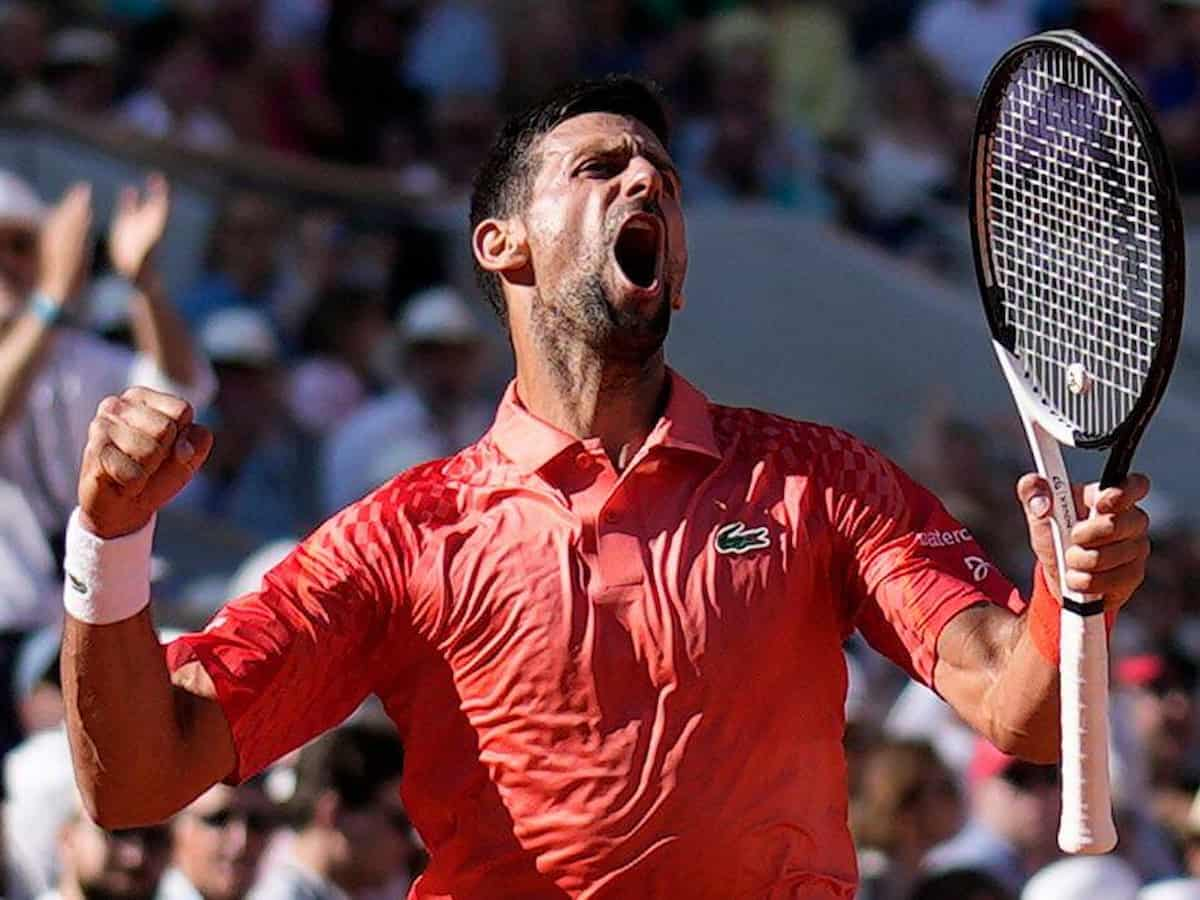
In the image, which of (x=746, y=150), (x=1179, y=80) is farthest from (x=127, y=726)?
(x=1179, y=80)

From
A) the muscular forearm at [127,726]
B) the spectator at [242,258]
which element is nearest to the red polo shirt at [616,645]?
the muscular forearm at [127,726]

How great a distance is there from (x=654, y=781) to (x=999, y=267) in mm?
915

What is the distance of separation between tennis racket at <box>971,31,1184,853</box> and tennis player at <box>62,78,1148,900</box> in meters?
0.12

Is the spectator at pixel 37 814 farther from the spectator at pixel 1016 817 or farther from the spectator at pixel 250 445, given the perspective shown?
the spectator at pixel 250 445

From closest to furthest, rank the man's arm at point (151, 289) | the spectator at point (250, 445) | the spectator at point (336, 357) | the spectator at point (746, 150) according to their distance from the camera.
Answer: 1. the man's arm at point (151, 289)
2. the spectator at point (250, 445)
3. the spectator at point (336, 357)
4. the spectator at point (746, 150)

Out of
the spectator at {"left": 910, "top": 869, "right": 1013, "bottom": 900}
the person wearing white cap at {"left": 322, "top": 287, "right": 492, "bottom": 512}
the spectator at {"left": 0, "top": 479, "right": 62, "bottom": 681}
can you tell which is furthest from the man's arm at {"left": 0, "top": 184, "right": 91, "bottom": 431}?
the spectator at {"left": 910, "top": 869, "right": 1013, "bottom": 900}

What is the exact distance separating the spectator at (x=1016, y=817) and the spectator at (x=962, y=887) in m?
0.75

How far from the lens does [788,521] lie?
4742mm

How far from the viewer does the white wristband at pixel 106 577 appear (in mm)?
4445

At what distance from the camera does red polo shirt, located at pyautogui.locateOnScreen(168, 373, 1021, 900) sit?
15.0 ft

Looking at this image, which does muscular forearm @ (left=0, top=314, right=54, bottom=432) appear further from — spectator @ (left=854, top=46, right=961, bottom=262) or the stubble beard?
spectator @ (left=854, top=46, right=961, bottom=262)

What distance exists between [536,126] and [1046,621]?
1164mm

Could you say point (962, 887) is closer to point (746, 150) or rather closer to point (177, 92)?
point (177, 92)

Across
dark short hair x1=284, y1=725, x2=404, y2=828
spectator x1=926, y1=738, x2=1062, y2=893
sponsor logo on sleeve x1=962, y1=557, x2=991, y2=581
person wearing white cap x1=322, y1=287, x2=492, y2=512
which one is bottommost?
spectator x1=926, y1=738, x2=1062, y2=893
